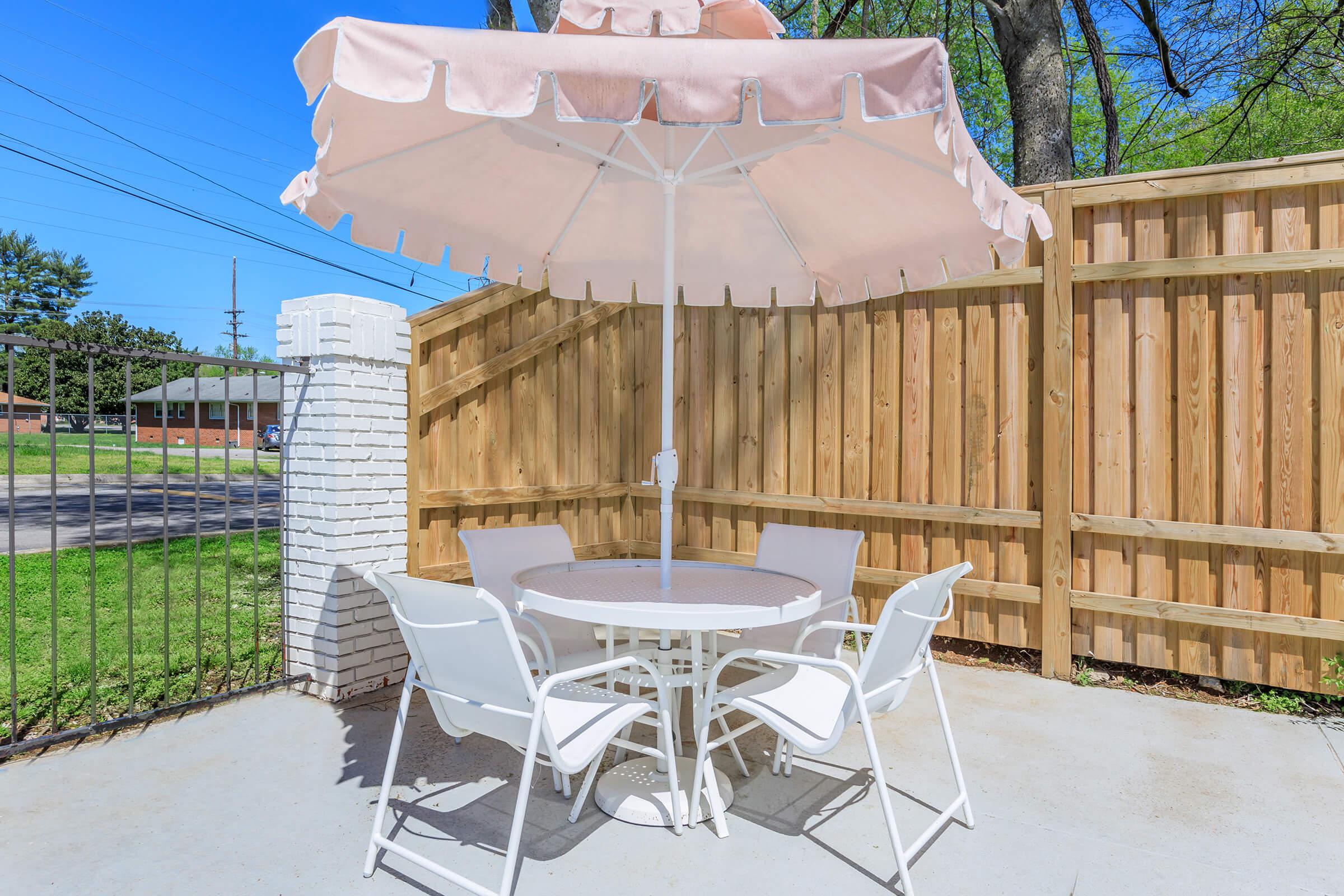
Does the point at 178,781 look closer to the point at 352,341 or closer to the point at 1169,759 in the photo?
the point at 352,341

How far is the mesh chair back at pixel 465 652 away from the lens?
196 centimetres

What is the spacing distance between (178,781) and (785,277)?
3.05 metres

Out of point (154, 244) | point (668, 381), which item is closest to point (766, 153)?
point (668, 381)

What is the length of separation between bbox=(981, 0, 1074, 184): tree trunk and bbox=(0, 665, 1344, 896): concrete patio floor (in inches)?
184

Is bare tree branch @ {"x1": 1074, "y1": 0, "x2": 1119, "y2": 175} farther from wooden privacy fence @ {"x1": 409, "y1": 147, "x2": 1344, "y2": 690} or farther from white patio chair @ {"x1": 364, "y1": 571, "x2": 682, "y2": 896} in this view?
white patio chair @ {"x1": 364, "y1": 571, "x2": 682, "y2": 896}

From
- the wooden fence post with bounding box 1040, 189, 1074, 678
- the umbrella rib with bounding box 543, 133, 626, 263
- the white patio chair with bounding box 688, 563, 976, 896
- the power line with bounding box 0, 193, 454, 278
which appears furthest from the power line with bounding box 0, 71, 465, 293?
the white patio chair with bounding box 688, 563, 976, 896

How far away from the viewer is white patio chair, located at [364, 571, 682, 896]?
76.5 inches

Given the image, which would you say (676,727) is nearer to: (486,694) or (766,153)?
(486,694)

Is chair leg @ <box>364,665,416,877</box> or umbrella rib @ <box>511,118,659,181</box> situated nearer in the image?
chair leg @ <box>364,665,416,877</box>

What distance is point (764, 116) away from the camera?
5.94 feet

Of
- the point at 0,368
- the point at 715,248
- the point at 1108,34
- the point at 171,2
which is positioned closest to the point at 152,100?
the point at 171,2

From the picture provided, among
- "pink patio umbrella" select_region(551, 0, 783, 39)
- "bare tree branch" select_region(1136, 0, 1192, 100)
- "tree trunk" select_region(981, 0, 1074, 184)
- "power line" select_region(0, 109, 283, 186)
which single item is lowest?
"pink patio umbrella" select_region(551, 0, 783, 39)

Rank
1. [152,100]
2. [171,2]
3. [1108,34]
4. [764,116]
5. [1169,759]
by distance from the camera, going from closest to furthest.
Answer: [764,116], [1169,759], [1108,34], [171,2], [152,100]

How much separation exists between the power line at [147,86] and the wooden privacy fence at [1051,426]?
35.3 meters
